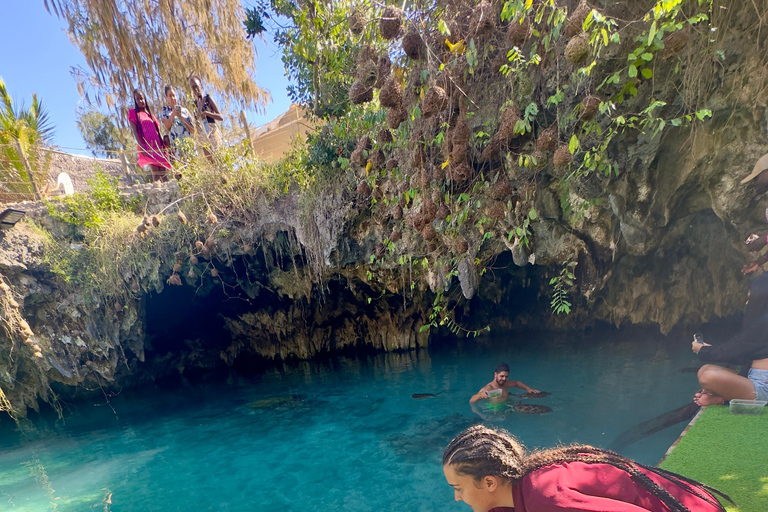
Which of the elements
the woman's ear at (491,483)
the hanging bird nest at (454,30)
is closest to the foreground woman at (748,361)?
the woman's ear at (491,483)

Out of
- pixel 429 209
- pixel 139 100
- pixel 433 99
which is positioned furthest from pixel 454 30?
pixel 139 100

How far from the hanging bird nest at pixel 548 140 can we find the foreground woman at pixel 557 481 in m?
2.83

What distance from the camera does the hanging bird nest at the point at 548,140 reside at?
12.8 ft

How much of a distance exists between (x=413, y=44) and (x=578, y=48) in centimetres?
165

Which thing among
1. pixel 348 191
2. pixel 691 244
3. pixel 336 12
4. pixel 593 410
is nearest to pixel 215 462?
pixel 348 191

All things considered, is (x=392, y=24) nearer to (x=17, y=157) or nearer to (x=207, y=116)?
(x=207, y=116)

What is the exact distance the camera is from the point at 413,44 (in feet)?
13.5

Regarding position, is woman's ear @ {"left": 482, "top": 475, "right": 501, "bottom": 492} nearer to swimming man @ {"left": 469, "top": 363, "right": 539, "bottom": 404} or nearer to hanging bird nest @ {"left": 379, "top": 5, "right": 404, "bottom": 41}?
hanging bird nest @ {"left": 379, "top": 5, "right": 404, "bottom": 41}

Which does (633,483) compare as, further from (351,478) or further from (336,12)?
(336,12)

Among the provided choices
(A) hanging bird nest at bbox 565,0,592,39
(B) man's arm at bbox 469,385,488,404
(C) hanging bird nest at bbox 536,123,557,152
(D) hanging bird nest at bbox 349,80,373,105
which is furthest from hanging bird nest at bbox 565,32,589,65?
(B) man's arm at bbox 469,385,488,404

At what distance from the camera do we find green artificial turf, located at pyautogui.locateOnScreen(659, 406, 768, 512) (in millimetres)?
2760

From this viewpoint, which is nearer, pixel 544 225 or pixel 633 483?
pixel 633 483

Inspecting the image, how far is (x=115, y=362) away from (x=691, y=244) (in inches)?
493

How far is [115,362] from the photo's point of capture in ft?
31.8
